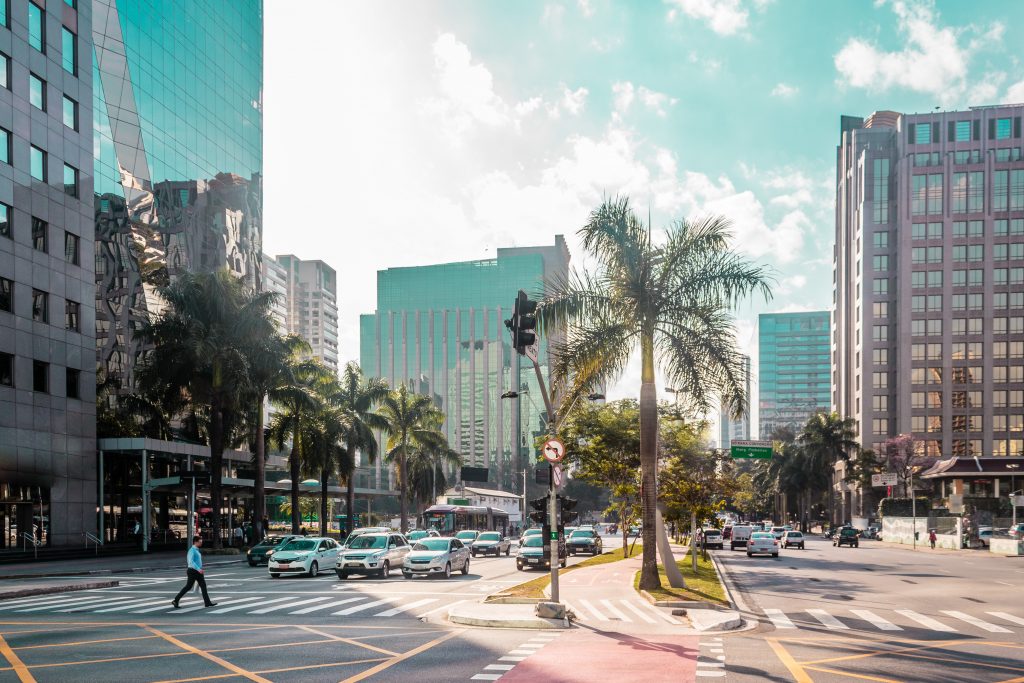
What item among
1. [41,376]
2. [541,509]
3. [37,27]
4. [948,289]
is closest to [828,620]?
[541,509]

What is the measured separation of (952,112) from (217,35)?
9896 centimetres

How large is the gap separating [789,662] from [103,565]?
121ft

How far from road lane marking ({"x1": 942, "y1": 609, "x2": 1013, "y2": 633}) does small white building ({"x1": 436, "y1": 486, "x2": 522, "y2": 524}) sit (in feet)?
234

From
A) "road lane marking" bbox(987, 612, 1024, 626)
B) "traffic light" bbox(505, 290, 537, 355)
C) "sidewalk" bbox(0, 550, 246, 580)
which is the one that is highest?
"traffic light" bbox(505, 290, 537, 355)

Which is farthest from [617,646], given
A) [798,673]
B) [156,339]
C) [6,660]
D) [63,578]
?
[156,339]

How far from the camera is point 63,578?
3478 centimetres

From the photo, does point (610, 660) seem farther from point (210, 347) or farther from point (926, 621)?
point (210, 347)

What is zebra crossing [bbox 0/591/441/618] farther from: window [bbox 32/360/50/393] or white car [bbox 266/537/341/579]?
window [bbox 32/360/50/393]

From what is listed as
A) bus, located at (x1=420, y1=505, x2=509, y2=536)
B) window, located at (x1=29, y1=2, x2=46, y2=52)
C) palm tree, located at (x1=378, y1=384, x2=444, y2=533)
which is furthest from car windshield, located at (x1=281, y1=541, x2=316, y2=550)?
bus, located at (x1=420, y1=505, x2=509, y2=536)

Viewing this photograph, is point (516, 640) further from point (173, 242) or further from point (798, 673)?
point (173, 242)

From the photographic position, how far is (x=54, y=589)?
29.3 metres

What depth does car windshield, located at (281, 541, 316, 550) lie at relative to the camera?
37.1m

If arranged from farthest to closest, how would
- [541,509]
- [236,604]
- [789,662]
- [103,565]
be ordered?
[103,565] → [236,604] → [541,509] → [789,662]

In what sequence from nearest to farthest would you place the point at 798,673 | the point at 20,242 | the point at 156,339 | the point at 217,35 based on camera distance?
the point at 798,673
the point at 20,242
the point at 156,339
the point at 217,35
